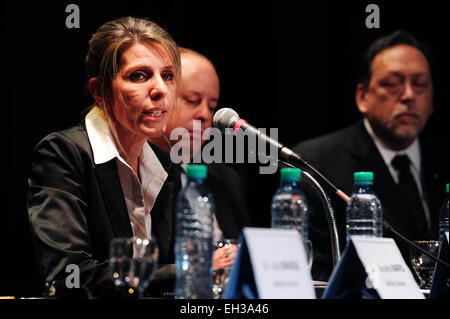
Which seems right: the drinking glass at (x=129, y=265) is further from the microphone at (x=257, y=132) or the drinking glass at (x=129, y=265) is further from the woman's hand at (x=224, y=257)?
the microphone at (x=257, y=132)

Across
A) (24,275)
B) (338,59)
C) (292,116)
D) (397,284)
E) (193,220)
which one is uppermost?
(338,59)

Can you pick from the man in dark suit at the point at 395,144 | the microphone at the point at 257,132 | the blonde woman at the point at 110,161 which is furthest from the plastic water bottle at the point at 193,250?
the man in dark suit at the point at 395,144

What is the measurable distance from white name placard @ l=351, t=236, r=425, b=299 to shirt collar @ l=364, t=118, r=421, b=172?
80.1 inches

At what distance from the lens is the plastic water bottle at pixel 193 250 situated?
45.0 inches

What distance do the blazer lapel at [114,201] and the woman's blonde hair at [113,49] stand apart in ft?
0.51

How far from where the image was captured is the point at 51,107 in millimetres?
2840

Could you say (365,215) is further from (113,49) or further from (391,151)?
(391,151)

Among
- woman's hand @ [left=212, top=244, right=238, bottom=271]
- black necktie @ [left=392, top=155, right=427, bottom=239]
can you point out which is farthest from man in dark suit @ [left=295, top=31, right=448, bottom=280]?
woman's hand @ [left=212, top=244, right=238, bottom=271]

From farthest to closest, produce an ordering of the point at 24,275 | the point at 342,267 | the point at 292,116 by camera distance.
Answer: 1. the point at 292,116
2. the point at 24,275
3. the point at 342,267

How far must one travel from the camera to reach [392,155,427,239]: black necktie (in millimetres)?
2904

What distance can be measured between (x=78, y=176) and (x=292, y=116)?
185 centimetres

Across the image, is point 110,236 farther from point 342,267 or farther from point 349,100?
point 349,100
